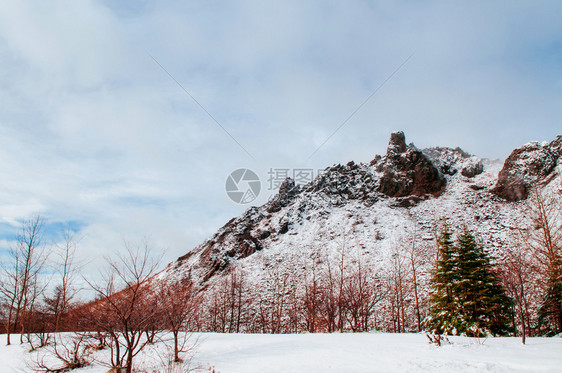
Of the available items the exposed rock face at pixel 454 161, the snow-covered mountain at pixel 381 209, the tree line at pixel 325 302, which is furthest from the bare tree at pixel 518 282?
the exposed rock face at pixel 454 161

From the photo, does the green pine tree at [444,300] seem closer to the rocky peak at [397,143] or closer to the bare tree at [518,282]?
the bare tree at [518,282]

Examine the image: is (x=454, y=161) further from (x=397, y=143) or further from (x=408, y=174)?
(x=397, y=143)

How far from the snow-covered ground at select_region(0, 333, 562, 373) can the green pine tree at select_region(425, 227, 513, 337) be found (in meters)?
3.93

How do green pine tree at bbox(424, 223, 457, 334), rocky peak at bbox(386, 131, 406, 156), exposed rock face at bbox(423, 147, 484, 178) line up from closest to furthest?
green pine tree at bbox(424, 223, 457, 334), exposed rock face at bbox(423, 147, 484, 178), rocky peak at bbox(386, 131, 406, 156)

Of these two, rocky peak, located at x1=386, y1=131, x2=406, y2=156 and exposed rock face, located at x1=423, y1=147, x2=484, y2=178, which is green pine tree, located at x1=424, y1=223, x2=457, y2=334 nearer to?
exposed rock face, located at x1=423, y1=147, x2=484, y2=178

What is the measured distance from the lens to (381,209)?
180 ft

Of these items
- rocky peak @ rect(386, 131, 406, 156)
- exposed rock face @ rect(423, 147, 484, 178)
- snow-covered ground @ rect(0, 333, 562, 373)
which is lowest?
snow-covered ground @ rect(0, 333, 562, 373)

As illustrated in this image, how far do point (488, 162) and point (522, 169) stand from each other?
11173 millimetres

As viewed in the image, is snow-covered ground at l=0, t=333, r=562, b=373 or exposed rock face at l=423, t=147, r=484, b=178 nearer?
snow-covered ground at l=0, t=333, r=562, b=373

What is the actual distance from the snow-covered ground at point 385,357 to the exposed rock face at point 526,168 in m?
44.0

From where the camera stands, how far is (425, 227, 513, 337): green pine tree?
1798 cm

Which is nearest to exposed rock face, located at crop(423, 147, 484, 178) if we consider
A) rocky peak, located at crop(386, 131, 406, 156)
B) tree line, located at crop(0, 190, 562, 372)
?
rocky peak, located at crop(386, 131, 406, 156)

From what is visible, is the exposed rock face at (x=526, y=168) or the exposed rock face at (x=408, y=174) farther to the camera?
the exposed rock face at (x=408, y=174)

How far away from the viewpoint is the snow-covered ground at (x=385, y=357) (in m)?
10.4
